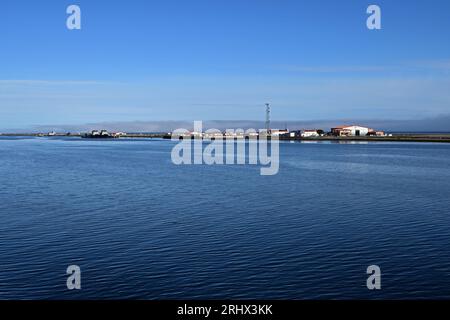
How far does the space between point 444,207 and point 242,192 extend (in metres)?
13.6

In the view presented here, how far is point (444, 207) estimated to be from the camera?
91.3 ft

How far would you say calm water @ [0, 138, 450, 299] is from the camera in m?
14.2

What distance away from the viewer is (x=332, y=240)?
19578mm

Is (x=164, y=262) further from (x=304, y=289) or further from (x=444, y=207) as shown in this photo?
(x=444, y=207)

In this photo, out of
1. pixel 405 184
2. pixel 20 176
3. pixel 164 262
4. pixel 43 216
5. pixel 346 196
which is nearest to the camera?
pixel 164 262

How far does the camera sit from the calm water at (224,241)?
46.7 feet

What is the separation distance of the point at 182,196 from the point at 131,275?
59.5 ft

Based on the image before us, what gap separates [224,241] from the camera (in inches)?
768

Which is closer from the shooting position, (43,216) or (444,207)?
(43,216)

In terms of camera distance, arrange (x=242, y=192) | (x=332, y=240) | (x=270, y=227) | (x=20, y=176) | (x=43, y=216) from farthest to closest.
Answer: (x=20, y=176)
(x=242, y=192)
(x=43, y=216)
(x=270, y=227)
(x=332, y=240)

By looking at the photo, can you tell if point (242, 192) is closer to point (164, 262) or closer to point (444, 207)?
point (444, 207)

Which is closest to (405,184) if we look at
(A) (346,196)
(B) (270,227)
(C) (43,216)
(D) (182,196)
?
(A) (346,196)

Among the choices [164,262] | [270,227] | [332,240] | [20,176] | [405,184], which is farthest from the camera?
[20,176]

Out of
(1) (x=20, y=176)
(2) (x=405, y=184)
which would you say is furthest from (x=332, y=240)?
(1) (x=20, y=176)
